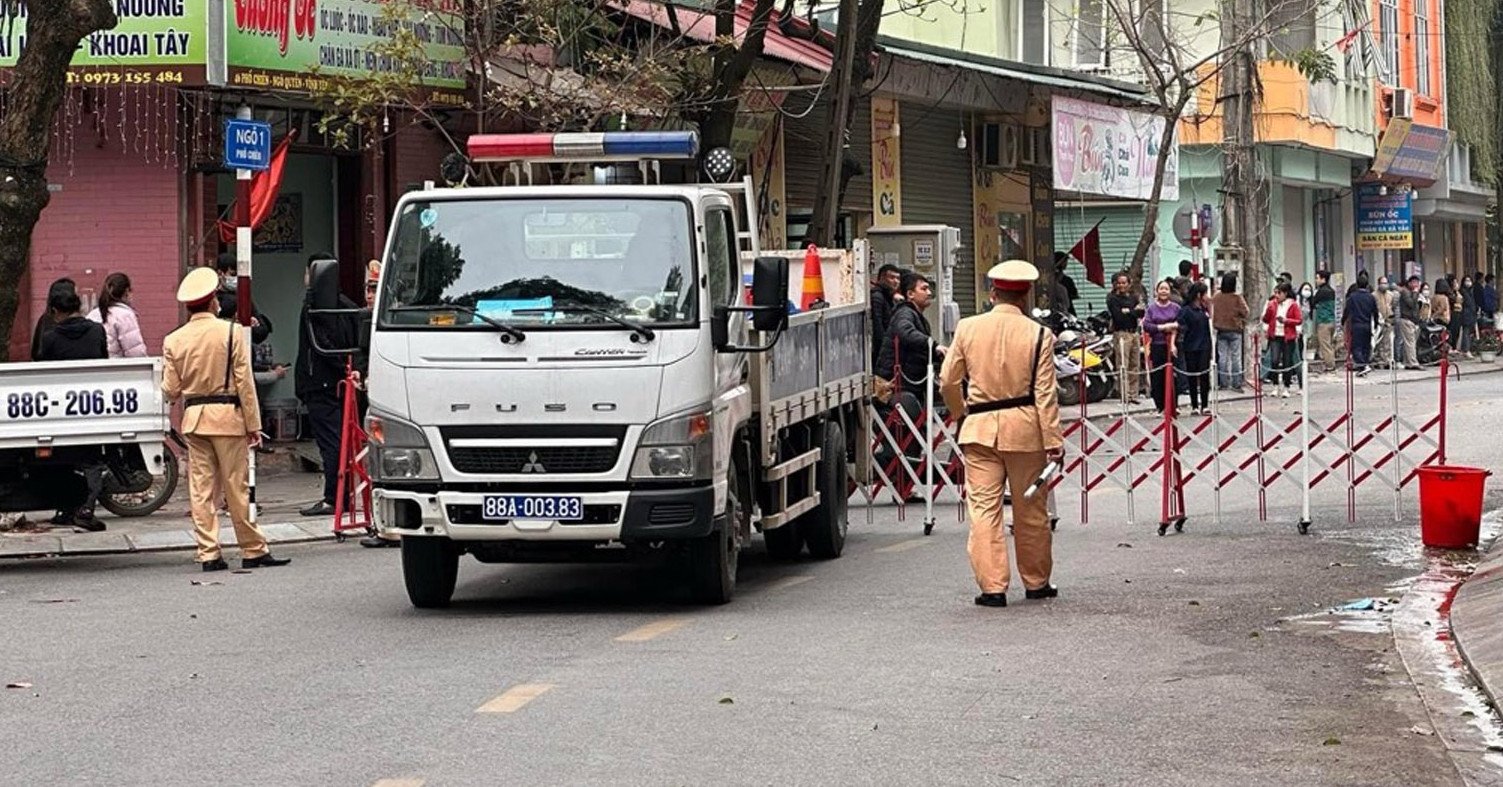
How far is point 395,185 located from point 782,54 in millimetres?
4738

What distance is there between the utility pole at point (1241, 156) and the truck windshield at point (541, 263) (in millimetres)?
23650

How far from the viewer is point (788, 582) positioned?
1395cm

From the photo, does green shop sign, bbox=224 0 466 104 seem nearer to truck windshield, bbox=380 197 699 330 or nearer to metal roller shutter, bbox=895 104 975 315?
truck windshield, bbox=380 197 699 330

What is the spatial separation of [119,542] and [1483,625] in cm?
1001

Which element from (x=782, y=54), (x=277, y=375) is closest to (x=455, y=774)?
(x=277, y=375)

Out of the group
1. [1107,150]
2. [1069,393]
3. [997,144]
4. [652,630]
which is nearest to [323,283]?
[652,630]

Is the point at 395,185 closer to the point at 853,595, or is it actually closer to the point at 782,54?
the point at 782,54

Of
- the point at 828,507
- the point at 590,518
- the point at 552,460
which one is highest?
the point at 552,460

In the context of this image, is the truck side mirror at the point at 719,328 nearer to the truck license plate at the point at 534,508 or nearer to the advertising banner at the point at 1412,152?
the truck license plate at the point at 534,508

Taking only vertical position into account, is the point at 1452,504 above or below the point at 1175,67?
below

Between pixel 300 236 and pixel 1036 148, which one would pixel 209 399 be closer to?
pixel 300 236

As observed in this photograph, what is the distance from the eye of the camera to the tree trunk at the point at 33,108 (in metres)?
16.8

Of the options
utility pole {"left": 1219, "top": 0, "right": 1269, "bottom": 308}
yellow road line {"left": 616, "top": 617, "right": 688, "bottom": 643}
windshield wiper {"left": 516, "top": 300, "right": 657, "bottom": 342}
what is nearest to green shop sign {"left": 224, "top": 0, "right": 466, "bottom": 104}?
windshield wiper {"left": 516, "top": 300, "right": 657, "bottom": 342}

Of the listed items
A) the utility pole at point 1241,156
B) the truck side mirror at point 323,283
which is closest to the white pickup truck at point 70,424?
the truck side mirror at point 323,283
